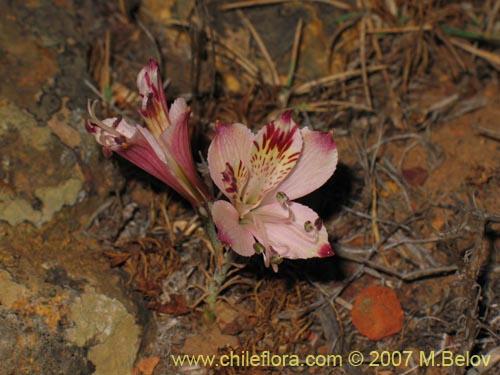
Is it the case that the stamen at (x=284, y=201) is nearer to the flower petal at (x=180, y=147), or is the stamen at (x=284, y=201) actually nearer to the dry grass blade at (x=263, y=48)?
the flower petal at (x=180, y=147)

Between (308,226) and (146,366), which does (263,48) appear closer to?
(308,226)

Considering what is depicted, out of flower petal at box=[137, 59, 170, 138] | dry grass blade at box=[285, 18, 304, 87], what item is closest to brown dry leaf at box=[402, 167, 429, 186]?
dry grass blade at box=[285, 18, 304, 87]

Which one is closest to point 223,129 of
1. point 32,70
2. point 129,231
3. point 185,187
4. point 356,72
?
point 185,187

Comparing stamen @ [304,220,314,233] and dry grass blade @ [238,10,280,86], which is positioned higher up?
stamen @ [304,220,314,233]

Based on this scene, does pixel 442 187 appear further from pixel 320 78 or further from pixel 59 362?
pixel 59 362

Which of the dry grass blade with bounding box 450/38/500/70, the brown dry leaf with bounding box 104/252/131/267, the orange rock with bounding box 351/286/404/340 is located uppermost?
the dry grass blade with bounding box 450/38/500/70

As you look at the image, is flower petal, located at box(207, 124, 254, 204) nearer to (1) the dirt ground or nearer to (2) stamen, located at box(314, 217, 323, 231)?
(2) stamen, located at box(314, 217, 323, 231)

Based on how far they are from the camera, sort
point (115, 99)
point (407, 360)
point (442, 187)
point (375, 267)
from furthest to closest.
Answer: point (115, 99) → point (442, 187) → point (375, 267) → point (407, 360)
